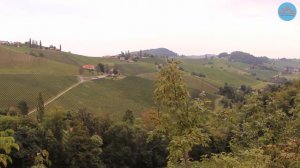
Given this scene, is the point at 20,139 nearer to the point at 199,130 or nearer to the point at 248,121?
the point at 248,121

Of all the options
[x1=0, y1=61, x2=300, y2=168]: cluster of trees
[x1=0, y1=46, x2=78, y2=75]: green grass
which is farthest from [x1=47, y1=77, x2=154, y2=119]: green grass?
[x1=0, y1=61, x2=300, y2=168]: cluster of trees

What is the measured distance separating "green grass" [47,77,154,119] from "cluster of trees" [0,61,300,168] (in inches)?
1318

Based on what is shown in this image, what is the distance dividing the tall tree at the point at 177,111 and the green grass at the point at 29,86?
112261mm

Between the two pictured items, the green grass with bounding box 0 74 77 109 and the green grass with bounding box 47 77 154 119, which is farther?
the green grass with bounding box 47 77 154 119

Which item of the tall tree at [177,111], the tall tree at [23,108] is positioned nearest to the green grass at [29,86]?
the tall tree at [23,108]

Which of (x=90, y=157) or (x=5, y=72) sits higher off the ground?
(x=5, y=72)

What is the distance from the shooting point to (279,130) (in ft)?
85.7

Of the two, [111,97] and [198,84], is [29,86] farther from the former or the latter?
[198,84]

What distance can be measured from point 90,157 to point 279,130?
52.7 metres

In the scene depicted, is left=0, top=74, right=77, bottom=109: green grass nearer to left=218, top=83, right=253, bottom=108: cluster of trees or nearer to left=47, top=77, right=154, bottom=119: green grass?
left=47, top=77, right=154, bottom=119: green grass

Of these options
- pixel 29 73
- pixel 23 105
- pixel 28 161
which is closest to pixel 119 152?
pixel 28 161

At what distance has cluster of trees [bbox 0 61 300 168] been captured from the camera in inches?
658

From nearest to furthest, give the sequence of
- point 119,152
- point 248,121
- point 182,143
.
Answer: point 182,143 < point 248,121 < point 119,152

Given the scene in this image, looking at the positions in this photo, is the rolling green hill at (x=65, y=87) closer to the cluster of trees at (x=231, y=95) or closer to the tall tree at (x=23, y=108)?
the cluster of trees at (x=231, y=95)
